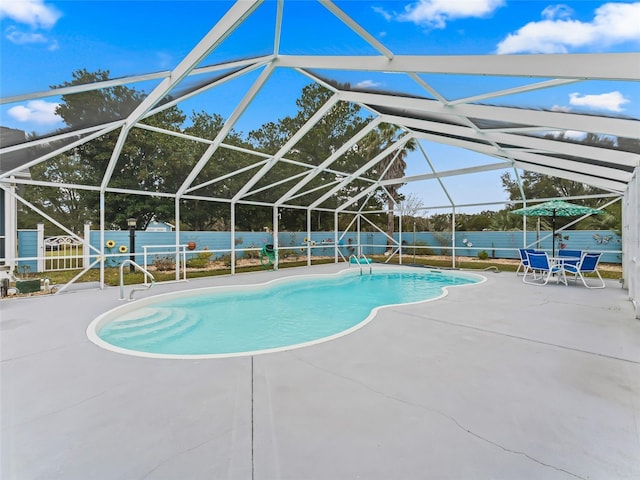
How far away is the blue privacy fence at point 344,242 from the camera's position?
11.2 meters

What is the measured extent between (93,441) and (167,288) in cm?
626

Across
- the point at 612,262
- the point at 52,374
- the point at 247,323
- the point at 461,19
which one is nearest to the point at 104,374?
the point at 52,374

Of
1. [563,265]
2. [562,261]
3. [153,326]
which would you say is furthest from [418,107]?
[562,261]

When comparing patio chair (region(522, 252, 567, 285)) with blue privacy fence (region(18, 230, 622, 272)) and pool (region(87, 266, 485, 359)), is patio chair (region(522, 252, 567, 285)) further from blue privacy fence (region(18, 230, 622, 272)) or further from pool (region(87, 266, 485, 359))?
blue privacy fence (region(18, 230, 622, 272))

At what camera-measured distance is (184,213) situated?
40.8 ft

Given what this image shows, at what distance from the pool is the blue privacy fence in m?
2.39

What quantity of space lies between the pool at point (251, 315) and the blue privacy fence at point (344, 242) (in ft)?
7.83

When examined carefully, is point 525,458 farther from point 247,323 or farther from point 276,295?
point 276,295

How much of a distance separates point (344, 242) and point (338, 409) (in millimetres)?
14094

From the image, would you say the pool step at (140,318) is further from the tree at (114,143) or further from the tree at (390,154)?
the tree at (390,154)

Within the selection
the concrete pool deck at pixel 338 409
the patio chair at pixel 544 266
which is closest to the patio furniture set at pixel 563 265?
the patio chair at pixel 544 266

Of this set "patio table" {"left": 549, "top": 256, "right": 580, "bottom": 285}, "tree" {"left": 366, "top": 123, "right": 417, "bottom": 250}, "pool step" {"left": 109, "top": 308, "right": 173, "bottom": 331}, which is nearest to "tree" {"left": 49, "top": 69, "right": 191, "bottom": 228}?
"pool step" {"left": 109, "top": 308, "right": 173, "bottom": 331}

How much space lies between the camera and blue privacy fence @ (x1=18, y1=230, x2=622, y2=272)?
11.2m

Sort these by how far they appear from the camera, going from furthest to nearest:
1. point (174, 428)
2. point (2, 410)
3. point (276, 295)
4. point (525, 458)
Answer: point (276, 295)
point (2, 410)
point (174, 428)
point (525, 458)
